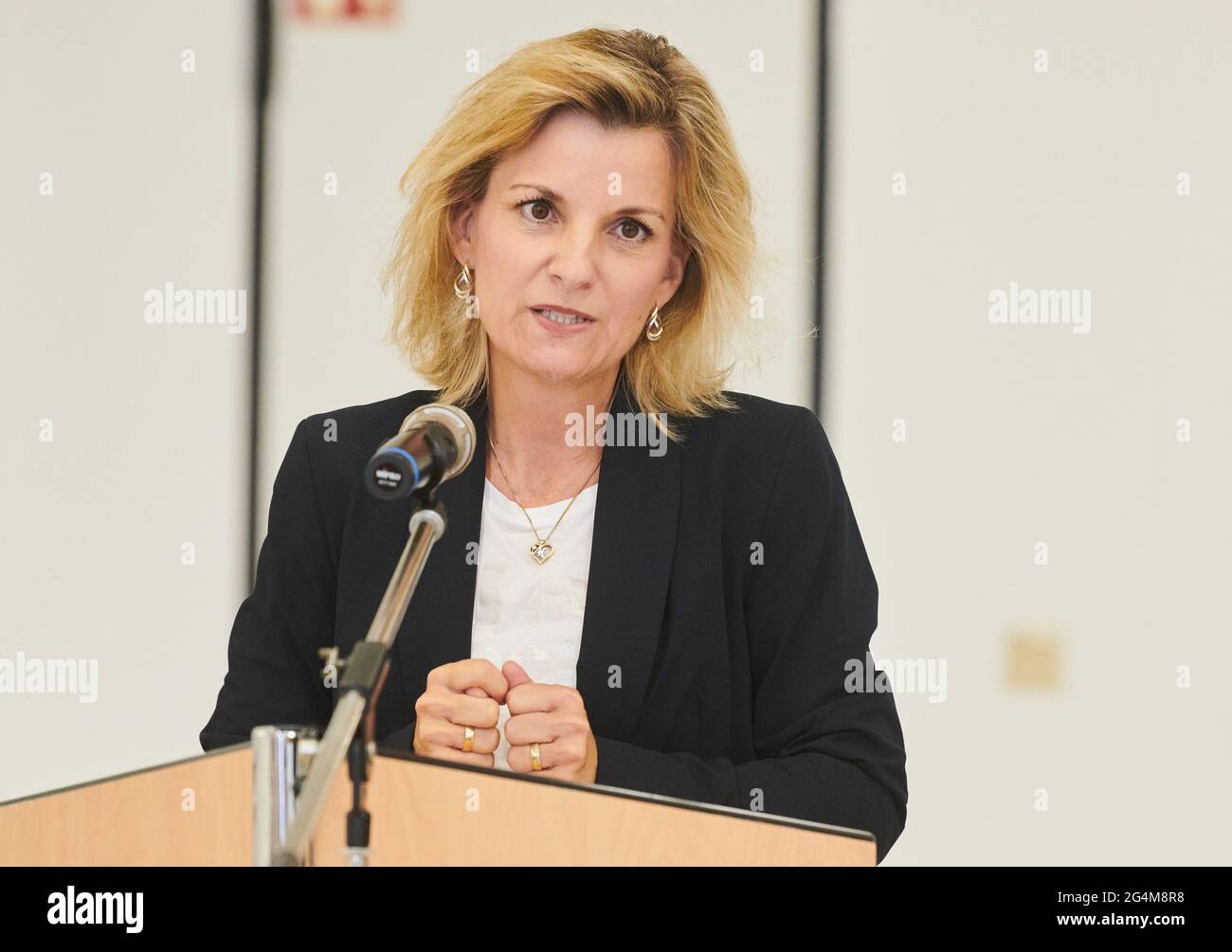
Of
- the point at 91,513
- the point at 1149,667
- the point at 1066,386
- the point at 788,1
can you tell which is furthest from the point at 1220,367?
the point at 91,513

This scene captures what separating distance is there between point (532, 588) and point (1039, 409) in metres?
1.54

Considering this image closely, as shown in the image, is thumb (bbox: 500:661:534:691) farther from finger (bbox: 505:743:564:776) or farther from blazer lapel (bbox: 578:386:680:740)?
blazer lapel (bbox: 578:386:680:740)

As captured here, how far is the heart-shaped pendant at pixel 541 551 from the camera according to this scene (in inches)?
76.8

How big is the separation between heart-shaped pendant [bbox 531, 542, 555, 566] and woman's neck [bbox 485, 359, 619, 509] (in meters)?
0.08

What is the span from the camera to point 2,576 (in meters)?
3.05

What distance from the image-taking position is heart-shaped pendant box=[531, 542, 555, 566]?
195 centimetres

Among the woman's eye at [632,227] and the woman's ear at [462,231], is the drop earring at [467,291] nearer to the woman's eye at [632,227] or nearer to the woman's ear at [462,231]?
the woman's ear at [462,231]

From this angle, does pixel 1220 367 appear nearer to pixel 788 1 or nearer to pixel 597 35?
pixel 788 1

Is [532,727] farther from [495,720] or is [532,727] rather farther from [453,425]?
[453,425]

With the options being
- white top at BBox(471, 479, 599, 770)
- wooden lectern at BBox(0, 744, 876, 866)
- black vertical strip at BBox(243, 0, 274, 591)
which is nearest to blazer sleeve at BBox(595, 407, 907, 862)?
white top at BBox(471, 479, 599, 770)

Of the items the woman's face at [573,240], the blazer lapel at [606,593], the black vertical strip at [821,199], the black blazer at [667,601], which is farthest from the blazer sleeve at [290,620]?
the black vertical strip at [821,199]
